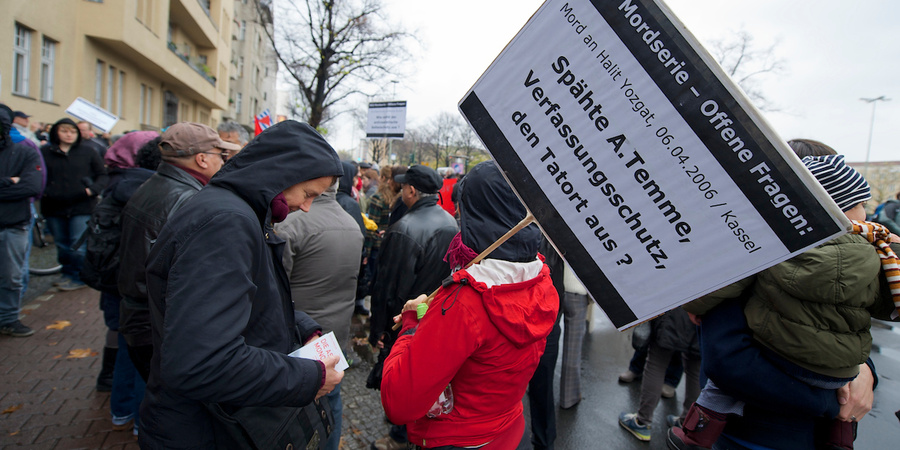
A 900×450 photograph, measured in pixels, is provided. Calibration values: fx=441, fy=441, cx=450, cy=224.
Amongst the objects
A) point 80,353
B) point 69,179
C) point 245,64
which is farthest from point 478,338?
point 245,64

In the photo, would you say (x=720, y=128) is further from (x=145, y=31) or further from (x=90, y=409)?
(x=145, y=31)

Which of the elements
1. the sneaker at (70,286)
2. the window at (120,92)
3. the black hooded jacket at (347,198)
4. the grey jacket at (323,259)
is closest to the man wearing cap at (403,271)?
the grey jacket at (323,259)

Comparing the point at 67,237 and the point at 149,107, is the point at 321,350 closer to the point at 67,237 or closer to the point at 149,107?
the point at 67,237

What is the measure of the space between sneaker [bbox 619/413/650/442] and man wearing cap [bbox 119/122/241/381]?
3.71m

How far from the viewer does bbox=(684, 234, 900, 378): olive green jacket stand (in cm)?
155

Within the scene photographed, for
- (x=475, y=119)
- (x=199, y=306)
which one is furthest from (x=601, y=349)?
(x=199, y=306)

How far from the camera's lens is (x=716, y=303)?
6.04ft

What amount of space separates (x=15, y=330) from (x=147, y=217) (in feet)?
11.3

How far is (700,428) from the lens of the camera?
1882mm

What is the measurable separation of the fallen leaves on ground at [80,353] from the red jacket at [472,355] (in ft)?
13.5

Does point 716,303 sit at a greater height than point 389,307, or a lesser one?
greater

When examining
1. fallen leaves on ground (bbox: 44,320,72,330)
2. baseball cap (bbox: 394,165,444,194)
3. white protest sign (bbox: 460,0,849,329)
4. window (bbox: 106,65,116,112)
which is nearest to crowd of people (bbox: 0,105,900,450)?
white protest sign (bbox: 460,0,849,329)

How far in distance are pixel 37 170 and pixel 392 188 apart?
145 inches

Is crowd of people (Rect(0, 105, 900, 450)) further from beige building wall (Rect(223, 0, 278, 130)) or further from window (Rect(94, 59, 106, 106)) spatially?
beige building wall (Rect(223, 0, 278, 130))
